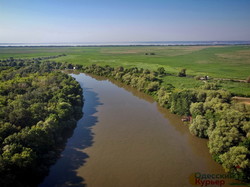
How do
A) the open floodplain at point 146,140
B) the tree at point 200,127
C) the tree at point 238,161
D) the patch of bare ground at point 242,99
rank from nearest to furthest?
the tree at point 238,161 < the open floodplain at point 146,140 < the tree at point 200,127 < the patch of bare ground at point 242,99

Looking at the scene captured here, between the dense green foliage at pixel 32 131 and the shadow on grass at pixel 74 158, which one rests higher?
the dense green foliage at pixel 32 131

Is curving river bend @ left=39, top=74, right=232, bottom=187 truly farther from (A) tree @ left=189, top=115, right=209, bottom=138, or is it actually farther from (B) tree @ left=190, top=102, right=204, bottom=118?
(B) tree @ left=190, top=102, right=204, bottom=118

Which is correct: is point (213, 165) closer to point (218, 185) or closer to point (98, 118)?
point (218, 185)

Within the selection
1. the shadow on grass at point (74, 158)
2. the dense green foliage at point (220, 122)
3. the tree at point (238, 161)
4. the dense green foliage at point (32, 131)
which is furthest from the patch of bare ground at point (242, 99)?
the dense green foliage at point (32, 131)

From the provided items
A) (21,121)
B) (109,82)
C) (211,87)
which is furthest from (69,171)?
(109,82)

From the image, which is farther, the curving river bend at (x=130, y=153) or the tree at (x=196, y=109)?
the tree at (x=196, y=109)

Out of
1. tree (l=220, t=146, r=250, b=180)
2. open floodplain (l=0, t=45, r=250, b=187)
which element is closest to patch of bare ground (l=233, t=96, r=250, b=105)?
open floodplain (l=0, t=45, r=250, b=187)

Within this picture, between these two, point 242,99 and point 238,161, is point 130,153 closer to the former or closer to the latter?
point 238,161

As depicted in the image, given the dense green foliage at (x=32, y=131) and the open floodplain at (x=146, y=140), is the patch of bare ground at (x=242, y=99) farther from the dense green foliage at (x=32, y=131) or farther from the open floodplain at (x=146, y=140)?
the dense green foliage at (x=32, y=131)
